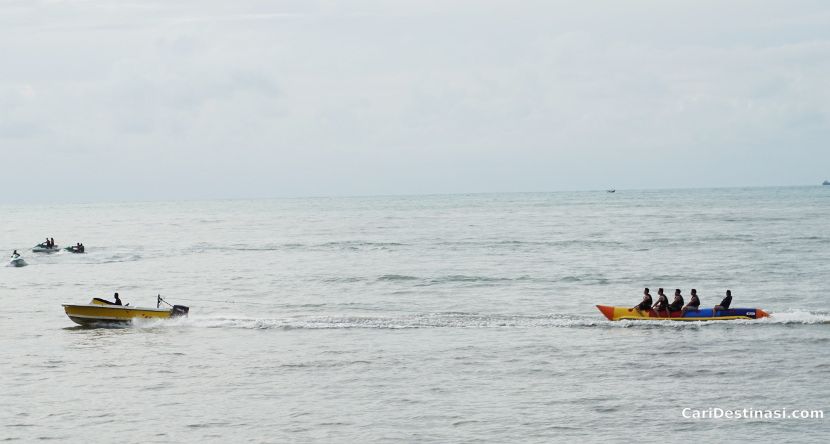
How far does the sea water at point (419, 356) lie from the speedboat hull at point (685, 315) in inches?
24.1

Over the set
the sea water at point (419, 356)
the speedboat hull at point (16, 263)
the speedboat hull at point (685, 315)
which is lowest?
the sea water at point (419, 356)

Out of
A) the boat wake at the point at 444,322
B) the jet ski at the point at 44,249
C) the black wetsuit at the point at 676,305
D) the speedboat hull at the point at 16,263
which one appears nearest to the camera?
the boat wake at the point at 444,322

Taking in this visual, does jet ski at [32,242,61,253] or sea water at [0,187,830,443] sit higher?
jet ski at [32,242,61,253]

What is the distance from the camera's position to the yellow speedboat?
39.9 metres

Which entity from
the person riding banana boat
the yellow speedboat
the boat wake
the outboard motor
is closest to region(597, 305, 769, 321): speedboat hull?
the person riding banana boat

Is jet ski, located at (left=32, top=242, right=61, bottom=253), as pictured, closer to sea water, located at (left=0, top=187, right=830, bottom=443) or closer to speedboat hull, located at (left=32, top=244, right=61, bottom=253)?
speedboat hull, located at (left=32, top=244, right=61, bottom=253)

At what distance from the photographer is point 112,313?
40000 mm

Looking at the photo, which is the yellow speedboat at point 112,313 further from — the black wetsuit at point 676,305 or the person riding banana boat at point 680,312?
the black wetsuit at point 676,305

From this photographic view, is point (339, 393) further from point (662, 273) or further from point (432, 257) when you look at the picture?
point (432, 257)

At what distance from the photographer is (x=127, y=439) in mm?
22188

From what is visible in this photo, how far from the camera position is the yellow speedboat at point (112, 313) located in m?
39.9

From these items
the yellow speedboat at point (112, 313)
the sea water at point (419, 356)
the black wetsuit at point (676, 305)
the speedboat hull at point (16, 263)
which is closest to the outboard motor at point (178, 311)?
the yellow speedboat at point (112, 313)

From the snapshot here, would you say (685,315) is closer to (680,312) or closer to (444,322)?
(680,312)

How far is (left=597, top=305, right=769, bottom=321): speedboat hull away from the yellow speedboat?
19351mm
